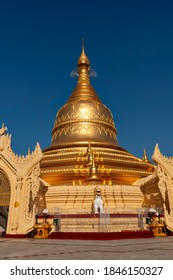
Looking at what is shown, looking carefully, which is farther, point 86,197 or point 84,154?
point 84,154

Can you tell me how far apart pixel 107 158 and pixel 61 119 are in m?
8.58

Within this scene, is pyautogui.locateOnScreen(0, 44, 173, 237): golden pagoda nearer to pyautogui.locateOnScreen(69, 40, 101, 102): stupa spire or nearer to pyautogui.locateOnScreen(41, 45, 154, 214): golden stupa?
pyautogui.locateOnScreen(41, 45, 154, 214): golden stupa

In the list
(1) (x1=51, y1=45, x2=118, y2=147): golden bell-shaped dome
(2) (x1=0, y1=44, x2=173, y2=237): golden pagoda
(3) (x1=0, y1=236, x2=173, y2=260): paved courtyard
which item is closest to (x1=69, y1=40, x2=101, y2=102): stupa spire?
(1) (x1=51, y1=45, x2=118, y2=147): golden bell-shaped dome

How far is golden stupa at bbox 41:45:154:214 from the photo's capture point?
1887 centimetres

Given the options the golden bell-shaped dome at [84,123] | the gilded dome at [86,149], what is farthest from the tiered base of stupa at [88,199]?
the golden bell-shaped dome at [84,123]

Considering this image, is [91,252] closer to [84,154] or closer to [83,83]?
[84,154]

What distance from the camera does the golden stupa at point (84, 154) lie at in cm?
1887

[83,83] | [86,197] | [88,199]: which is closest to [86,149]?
[86,197]

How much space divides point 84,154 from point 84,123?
5.02 m

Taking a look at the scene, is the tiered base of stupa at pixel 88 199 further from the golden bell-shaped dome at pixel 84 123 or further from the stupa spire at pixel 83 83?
the stupa spire at pixel 83 83

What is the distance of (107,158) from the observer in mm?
21281

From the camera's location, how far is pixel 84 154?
21562 mm

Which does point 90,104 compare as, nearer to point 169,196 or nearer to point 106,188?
point 106,188
